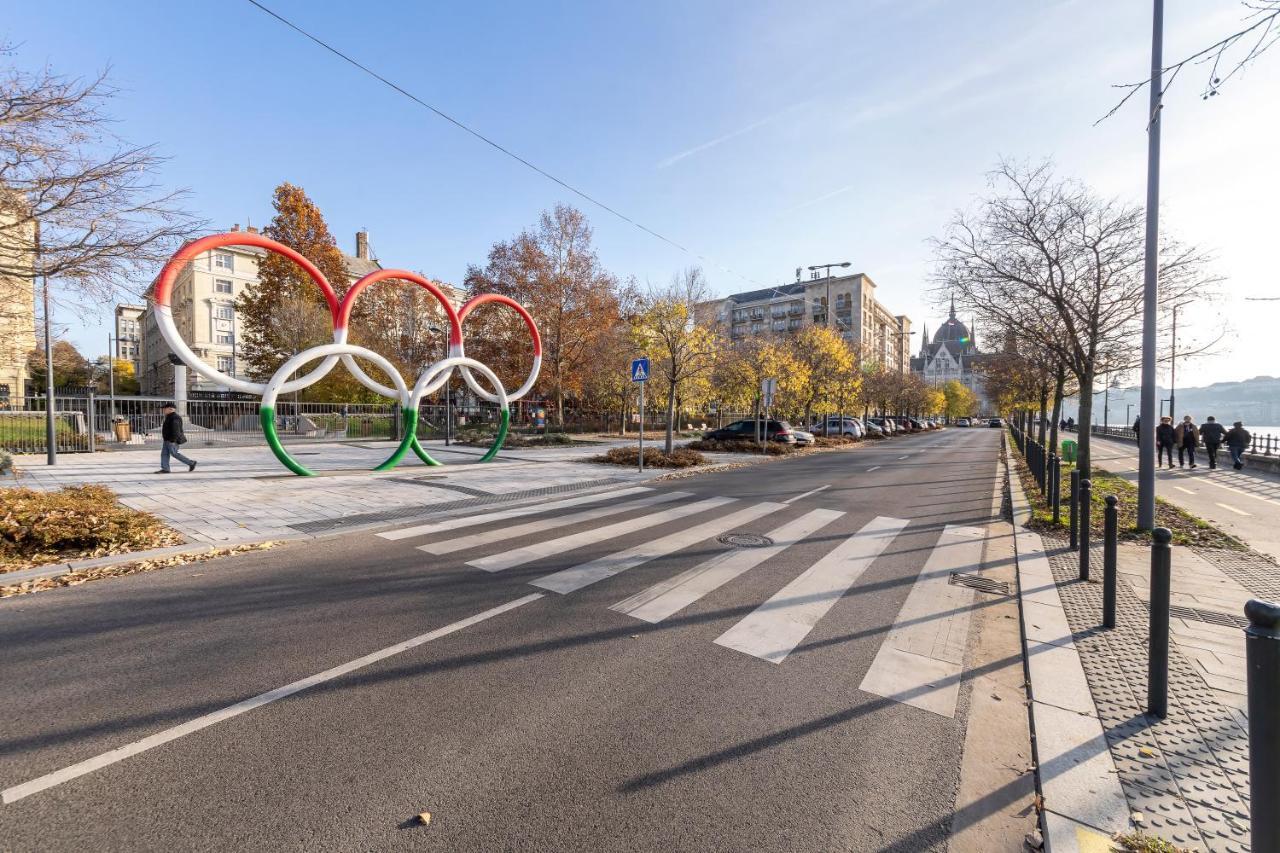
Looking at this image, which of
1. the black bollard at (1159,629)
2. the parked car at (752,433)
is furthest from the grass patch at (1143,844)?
the parked car at (752,433)

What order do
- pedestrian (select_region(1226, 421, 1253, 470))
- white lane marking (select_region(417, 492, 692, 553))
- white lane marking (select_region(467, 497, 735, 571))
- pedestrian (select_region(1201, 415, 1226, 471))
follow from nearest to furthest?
white lane marking (select_region(467, 497, 735, 571)) → white lane marking (select_region(417, 492, 692, 553)) → pedestrian (select_region(1226, 421, 1253, 470)) → pedestrian (select_region(1201, 415, 1226, 471))

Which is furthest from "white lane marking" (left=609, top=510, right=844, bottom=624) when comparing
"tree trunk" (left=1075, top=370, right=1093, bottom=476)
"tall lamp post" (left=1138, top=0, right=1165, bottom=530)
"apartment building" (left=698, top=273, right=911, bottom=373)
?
"apartment building" (left=698, top=273, right=911, bottom=373)

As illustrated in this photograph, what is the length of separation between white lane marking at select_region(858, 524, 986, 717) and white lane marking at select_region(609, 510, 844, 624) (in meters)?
1.61

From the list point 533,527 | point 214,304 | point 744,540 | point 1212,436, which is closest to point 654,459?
point 533,527

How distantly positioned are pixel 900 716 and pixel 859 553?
12.3 ft

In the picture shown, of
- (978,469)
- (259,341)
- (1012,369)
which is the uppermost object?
(259,341)

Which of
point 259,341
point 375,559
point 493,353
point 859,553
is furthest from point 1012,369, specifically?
point 259,341

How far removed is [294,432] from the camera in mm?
25375

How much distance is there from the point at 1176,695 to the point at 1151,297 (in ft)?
21.8

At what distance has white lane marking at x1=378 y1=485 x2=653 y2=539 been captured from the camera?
24.0 ft

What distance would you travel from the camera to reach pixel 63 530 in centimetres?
573

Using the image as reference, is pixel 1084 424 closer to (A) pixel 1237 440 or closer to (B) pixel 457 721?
(A) pixel 1237 440

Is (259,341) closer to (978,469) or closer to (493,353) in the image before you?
(493,353)

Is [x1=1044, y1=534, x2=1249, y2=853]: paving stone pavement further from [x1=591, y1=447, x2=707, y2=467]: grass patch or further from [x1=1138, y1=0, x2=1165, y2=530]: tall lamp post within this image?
[x1=591, y1=447, x2=707, y2=467]: grass patch
